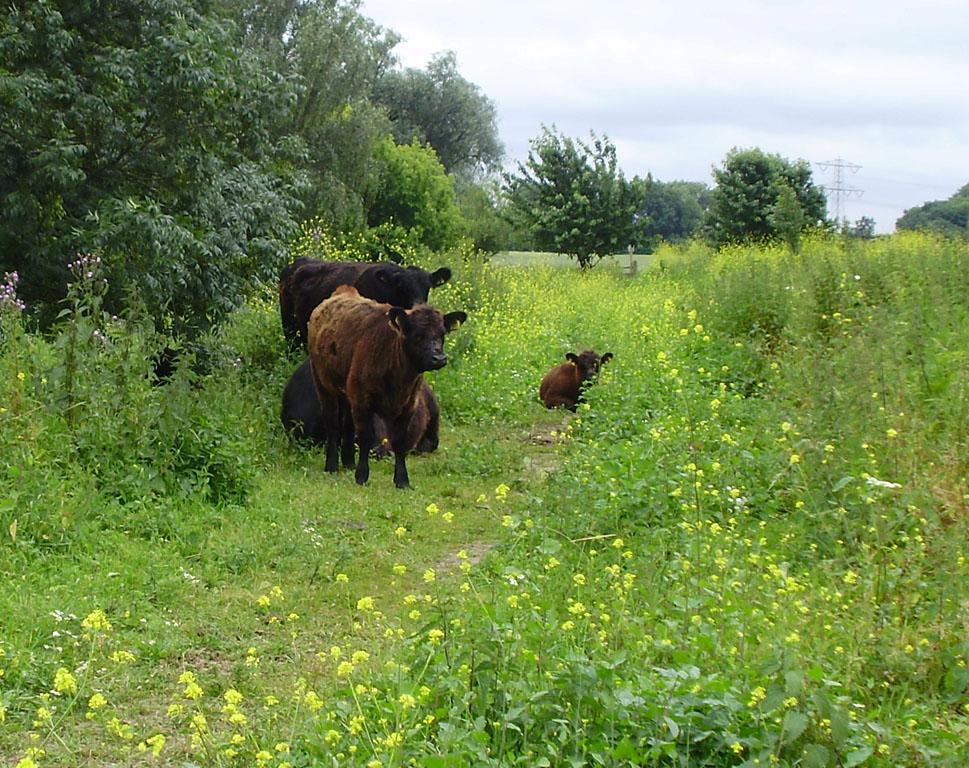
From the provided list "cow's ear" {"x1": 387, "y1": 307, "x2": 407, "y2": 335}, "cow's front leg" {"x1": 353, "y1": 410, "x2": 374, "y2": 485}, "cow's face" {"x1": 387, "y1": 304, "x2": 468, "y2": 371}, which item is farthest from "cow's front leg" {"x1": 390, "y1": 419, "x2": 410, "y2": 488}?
"cow's ear" {"x1": 387, "y1": 307, "x2": 407, "y2": 335}

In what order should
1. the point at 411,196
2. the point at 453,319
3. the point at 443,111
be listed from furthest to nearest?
the point at 443,111, the point at 411,196, the point at 453,319

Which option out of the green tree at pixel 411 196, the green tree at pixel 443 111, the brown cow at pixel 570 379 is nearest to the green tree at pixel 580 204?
the green tree at pixel 411 196

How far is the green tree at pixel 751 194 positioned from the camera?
143 ft

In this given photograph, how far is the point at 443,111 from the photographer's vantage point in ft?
189

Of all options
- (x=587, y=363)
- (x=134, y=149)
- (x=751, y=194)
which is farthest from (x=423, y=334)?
(x=751, y=194)

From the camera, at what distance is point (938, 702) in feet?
14.6

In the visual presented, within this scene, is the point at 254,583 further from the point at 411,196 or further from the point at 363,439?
the point at 411,196

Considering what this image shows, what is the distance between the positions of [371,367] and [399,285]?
2.94m

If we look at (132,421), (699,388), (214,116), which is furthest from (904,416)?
(214,116)

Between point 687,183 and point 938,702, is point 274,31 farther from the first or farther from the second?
point 687,183

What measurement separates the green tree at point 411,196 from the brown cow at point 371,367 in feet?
103

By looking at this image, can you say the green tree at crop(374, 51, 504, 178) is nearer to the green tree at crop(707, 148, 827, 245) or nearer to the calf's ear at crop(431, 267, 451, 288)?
the green tree at crop(707, 148, 827, 245)

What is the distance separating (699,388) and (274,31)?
33.1 metres

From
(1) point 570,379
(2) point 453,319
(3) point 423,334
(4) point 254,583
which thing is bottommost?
(4) point 254,583
